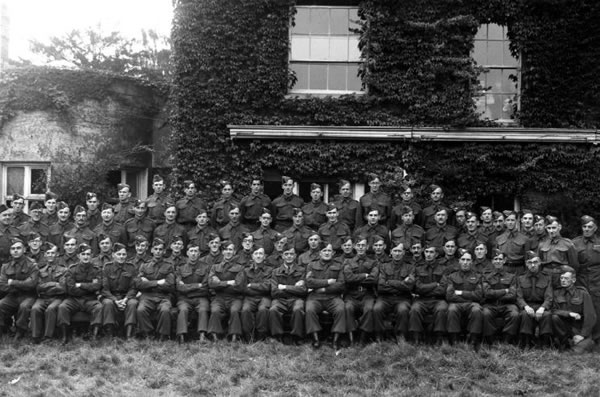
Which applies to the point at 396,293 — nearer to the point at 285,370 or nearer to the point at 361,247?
the point at 361,247

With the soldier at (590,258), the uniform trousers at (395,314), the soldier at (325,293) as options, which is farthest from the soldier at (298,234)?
the soldier at (590,258)

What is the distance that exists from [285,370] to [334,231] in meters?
3.06

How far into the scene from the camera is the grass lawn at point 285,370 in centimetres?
740

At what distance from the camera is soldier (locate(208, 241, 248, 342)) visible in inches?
349

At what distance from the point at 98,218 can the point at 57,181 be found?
109 inches

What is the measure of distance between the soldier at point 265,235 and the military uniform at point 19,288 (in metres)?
3.35

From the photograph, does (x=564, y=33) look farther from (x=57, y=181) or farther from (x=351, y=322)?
(x=57, y=181)

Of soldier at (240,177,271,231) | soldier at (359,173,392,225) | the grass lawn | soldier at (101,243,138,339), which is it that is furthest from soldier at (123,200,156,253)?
soldier at (359,173,392,225)

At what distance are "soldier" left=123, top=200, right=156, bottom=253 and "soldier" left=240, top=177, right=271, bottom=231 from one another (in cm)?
157

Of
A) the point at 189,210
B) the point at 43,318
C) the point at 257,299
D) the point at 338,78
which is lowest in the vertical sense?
the point at 43,318

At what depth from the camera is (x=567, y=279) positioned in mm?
8820

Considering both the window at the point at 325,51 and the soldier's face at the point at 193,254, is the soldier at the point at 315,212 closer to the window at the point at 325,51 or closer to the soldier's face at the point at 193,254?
the soldier's face at the point at 193,254

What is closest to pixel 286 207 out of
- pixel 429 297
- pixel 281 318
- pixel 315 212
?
pixel 315 212

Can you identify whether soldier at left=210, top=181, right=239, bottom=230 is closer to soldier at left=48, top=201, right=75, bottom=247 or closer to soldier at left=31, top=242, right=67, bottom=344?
soldier at left=48, top=201, right=75, bottom=247
